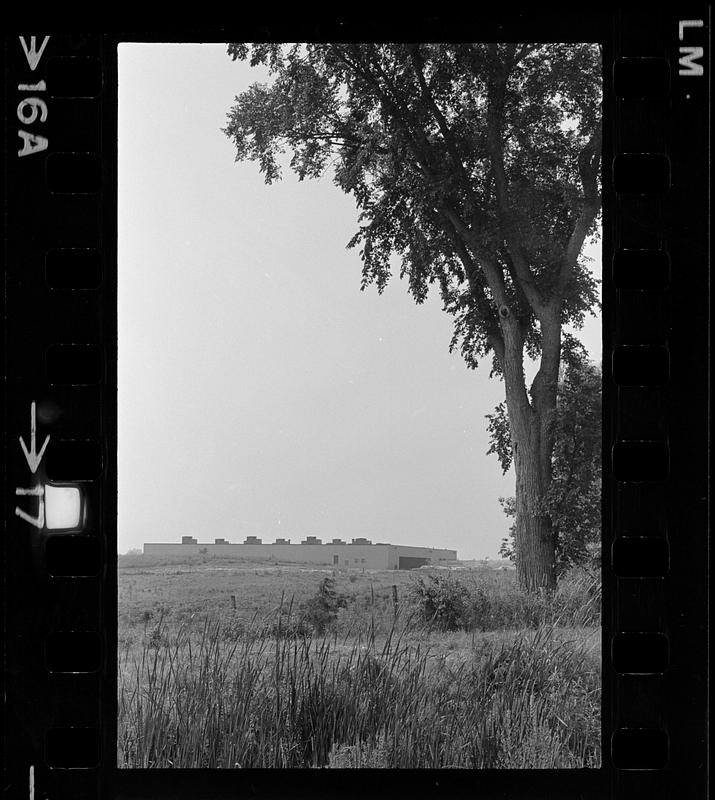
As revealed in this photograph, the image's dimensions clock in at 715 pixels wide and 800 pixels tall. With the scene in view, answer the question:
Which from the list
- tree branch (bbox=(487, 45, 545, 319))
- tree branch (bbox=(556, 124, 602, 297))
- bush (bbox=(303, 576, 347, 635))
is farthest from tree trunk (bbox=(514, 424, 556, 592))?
bush (bbox=(303, 576, 347, 635))

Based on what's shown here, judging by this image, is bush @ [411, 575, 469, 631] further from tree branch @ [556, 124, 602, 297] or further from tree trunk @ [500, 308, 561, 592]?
tree branch @ [556, 124, 602, 297]

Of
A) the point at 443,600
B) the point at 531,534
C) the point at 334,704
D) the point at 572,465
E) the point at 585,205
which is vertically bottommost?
the point at 334,704

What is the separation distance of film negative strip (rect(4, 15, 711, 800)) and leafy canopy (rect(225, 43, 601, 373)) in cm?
286

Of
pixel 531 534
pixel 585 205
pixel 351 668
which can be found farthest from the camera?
pixel 585 205

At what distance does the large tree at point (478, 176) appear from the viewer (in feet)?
15.6

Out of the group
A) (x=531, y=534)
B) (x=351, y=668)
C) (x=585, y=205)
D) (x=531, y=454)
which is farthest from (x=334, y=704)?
(x=585, y=205)

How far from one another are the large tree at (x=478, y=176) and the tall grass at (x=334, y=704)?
96cm

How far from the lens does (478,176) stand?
17.4 ft

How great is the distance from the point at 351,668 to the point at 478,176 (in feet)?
10.5
